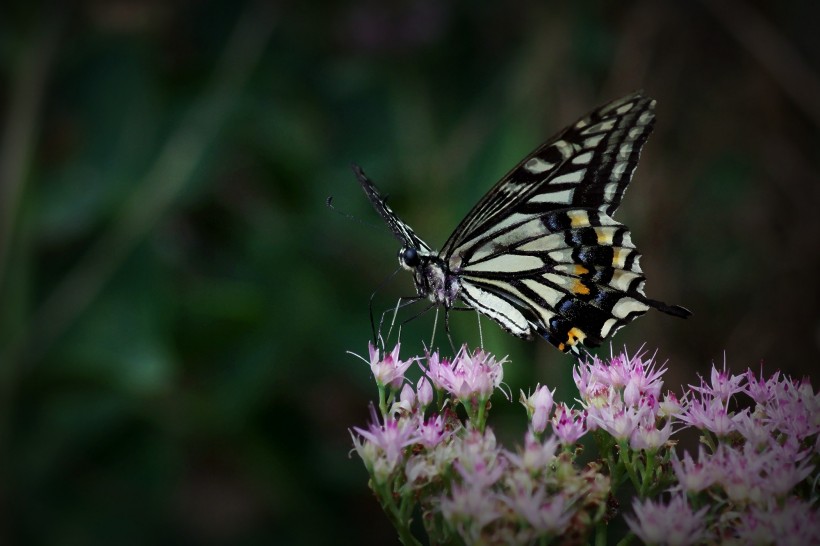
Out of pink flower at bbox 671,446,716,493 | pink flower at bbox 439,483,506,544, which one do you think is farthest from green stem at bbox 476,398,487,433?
pink flower at bbox 671,446,716,493

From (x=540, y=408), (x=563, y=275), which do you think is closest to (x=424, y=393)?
(x=540, y=408)

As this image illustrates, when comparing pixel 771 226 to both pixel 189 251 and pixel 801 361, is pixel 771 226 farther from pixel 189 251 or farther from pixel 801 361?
pixel 189 251

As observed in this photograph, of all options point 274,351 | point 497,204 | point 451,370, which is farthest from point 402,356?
point 451,370

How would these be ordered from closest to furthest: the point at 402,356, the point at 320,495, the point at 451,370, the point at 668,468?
the point at 668,468 < the point at 451,370 < the point at 402,356 < the point at 320,495

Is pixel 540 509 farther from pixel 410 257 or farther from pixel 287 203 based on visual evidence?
pixel 287 203

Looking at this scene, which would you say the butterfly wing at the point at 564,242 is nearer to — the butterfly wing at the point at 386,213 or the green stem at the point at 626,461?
the butterfly wing at the point at 386,213

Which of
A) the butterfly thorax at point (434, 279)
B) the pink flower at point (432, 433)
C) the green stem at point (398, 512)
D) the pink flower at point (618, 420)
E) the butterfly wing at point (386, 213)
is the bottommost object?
the pink flower at point (618, 420)

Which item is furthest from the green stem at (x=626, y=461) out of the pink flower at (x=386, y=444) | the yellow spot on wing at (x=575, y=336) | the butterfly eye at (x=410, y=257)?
the butterfly eye at (x=410, y=257)
